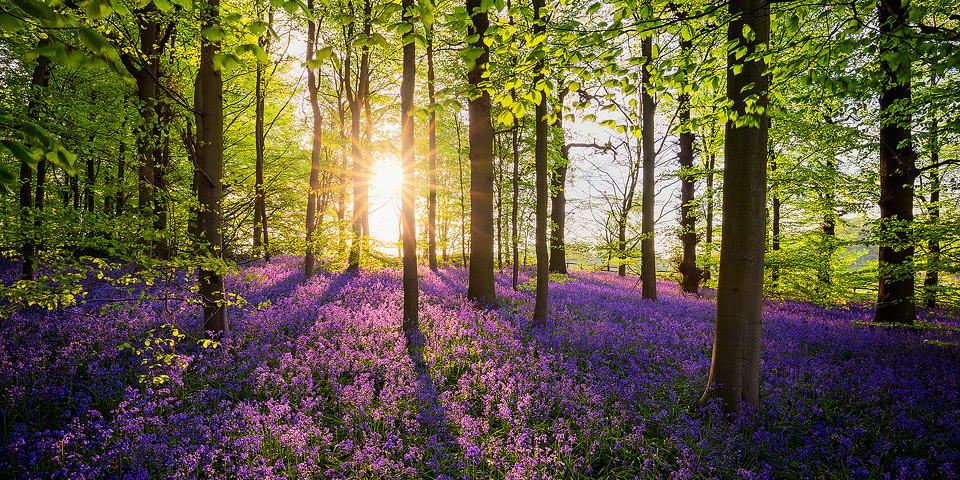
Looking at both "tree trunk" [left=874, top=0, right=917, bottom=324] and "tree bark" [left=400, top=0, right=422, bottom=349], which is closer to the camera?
"tree bark" [left=400, top=0, right=422, bottom=349]

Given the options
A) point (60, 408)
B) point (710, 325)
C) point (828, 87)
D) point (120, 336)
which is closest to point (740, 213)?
point (828, 87)

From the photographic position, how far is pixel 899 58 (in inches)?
139

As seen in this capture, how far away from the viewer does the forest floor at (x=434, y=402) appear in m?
4.19

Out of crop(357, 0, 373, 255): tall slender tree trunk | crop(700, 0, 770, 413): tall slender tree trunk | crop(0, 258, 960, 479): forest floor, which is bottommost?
crop(0, 258, 960, 479): forest floor

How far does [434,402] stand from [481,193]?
227 inches

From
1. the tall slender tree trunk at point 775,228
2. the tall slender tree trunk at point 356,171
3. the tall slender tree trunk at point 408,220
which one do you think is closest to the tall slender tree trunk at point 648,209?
the tall slender tree trunk at point 775,228

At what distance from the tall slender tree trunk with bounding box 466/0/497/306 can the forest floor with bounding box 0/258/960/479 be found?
65.5 inches

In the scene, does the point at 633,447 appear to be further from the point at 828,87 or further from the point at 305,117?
the point at 305,117

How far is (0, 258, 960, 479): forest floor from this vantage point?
165 inches

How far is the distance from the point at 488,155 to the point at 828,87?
22.7 feet

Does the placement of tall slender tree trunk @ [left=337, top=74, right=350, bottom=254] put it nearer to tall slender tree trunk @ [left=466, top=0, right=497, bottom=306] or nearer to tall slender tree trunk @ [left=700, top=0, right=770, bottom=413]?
tall slender tree trunk @ [left=466, top=0, right=497, bottom=306]

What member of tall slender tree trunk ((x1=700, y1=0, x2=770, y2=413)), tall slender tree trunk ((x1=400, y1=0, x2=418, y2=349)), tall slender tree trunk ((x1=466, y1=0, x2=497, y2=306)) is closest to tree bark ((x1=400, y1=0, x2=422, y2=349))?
tall slender tree trunk ((x1=400, y1=0, x2=418, y2=349))

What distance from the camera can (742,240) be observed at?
5.17 m

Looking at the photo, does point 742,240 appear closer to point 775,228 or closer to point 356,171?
point 356,171
